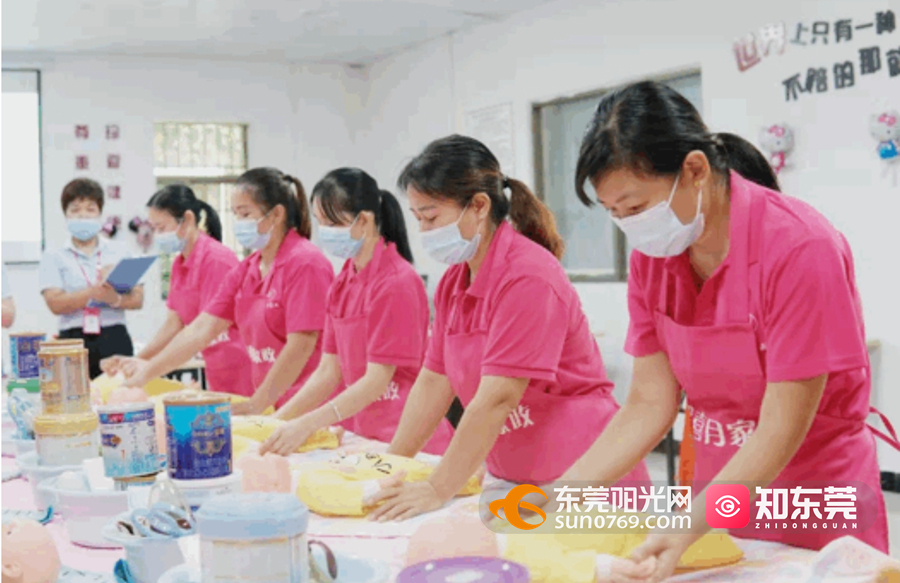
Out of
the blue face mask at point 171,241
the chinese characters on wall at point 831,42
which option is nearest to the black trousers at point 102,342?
the blue face mask at point 171,241

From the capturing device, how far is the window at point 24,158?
775 centimetres

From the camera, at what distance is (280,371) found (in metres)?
2.94

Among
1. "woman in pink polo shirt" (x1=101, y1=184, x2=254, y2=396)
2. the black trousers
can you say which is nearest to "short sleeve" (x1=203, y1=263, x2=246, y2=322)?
"woman in pink polo shirt" (x1=101, y1=184, x2=254, y2=396)

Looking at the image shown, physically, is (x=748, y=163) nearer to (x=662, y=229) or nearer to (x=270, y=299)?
(x=662, y=229)

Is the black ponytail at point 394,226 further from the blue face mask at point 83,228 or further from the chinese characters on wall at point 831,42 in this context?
the chinese characters on wall at point 831,42

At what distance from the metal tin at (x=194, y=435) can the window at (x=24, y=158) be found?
6.78 metres

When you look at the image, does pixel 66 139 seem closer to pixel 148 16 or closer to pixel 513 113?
pixel 148 16

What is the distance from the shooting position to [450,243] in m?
2.11

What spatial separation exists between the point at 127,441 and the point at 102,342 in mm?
3492

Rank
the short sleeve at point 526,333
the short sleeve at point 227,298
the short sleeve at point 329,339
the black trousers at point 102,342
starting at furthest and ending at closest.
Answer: the black trousers at point 102,342 < the short sleeve at point 227,298 < the short sleeve at point 329,339 < the short sleeve at point 526,333

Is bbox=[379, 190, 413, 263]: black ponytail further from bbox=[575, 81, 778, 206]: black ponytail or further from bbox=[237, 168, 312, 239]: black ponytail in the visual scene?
bbox=[575, 81, 778, 206]: black ponytail

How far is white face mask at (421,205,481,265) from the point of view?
210 cm

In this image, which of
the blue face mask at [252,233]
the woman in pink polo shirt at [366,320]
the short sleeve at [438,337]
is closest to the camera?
the short sleeve at [438,337]

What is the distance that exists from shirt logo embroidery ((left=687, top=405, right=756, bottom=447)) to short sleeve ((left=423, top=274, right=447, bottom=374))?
0.65m
